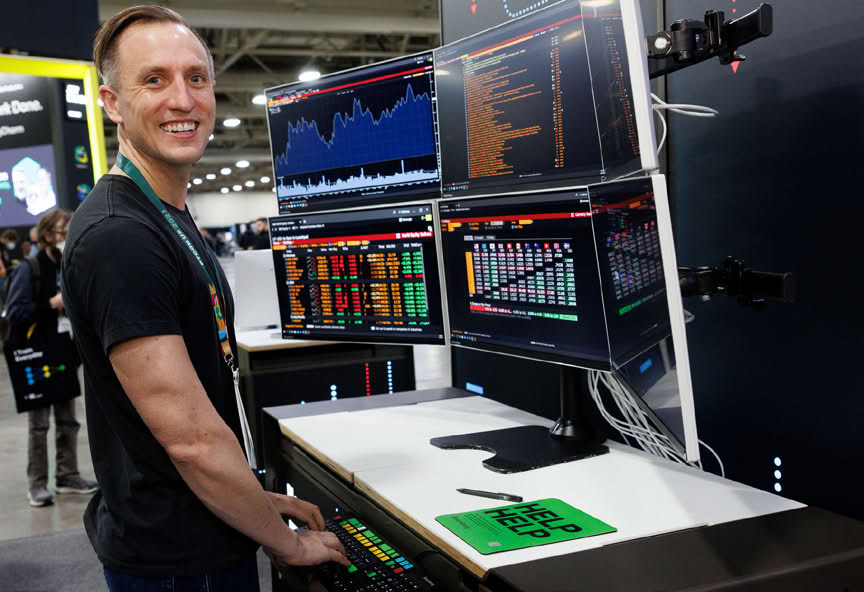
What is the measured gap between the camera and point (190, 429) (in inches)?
41.1

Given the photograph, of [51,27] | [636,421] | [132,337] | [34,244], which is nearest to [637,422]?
[636,421]

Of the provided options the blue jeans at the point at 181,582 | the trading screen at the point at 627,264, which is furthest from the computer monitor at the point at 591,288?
the blue jeans at the point at 181,582

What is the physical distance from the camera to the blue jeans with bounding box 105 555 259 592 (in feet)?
3.72

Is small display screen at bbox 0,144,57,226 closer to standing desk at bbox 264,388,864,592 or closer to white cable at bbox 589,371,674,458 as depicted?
standing desk at bbox 264,388,864,592

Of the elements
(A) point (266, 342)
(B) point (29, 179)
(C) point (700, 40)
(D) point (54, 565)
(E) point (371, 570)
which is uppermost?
(B) point (29, 179)

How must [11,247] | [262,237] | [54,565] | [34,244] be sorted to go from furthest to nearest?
1. [262,237]
2. [11,247]
3. [34,244]
4. [54,565]

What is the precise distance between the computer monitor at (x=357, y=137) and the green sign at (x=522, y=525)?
0.95 m

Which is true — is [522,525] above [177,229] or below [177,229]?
below

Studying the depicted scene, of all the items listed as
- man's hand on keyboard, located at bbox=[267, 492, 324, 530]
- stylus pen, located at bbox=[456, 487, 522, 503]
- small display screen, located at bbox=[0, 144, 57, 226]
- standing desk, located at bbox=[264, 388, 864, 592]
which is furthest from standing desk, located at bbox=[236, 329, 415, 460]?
small display screen, located at bbox=[0, 144, 57, 226]

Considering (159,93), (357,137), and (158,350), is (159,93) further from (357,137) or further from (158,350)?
(357,137)

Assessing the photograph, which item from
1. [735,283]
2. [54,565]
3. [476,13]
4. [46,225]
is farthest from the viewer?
[46,225]

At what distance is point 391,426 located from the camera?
6.07 feet

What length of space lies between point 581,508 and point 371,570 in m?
0.37

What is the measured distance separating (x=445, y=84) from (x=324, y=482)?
1.01 meters
